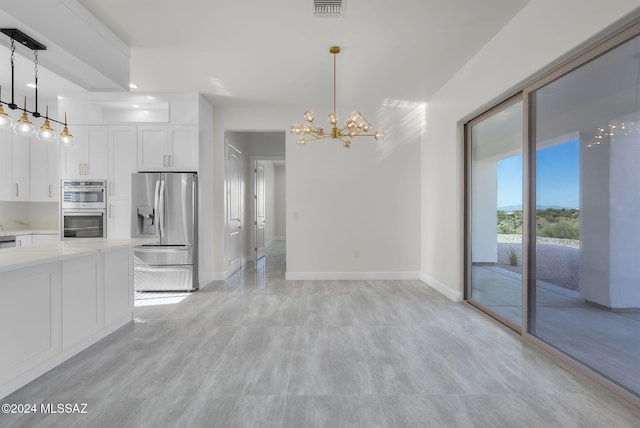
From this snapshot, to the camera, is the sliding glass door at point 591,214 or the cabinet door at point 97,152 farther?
the cabinet door at point 97,152

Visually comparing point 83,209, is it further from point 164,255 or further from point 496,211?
point 496,211

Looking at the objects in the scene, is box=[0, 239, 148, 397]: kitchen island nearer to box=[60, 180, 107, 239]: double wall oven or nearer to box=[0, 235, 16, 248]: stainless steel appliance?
box=[60, 180, 107, 239]: double wall oven

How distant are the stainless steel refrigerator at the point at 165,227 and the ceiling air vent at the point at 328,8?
299cm

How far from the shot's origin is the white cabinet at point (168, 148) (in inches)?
187

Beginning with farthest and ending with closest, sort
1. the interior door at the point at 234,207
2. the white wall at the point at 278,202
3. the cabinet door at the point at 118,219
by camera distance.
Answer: the white wall at the point at 278,202, the interior door at the point at 234,207, the cabinet door at the point at 118,219

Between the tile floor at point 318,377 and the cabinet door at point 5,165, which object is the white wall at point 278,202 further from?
the tile floor at point 318,377

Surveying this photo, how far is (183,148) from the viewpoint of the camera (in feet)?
15.6

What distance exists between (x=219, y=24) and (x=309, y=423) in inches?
137

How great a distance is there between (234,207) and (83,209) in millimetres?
2394

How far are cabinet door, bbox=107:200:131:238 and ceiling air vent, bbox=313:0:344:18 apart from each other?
12.7 feet

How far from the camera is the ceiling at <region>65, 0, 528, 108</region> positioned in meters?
2.83

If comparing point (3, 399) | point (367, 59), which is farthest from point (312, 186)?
point (3, 399)

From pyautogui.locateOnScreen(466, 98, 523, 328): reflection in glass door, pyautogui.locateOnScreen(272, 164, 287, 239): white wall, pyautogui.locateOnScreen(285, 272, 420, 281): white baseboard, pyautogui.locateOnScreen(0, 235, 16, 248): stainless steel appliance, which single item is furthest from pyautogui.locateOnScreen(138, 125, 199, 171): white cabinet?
pyautogui.locateOnScreen(272, 164, 287, 239): white wall

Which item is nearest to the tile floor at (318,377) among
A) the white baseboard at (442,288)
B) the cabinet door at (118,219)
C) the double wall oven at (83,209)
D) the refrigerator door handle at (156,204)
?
the white baseboard at (442,288)
